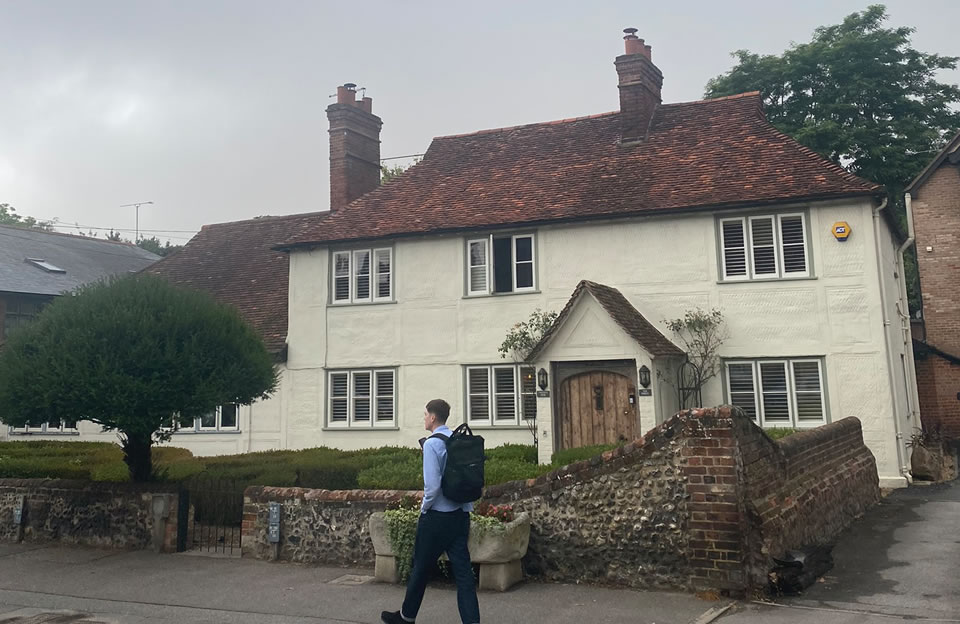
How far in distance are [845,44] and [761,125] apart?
15.8 meters

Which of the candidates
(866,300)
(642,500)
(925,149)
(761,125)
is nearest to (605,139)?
(761,125)

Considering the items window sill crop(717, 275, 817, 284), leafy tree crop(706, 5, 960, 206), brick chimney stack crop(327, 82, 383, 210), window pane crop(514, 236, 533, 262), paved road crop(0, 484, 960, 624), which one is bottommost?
paved road crop(0, 484, 960, 624)

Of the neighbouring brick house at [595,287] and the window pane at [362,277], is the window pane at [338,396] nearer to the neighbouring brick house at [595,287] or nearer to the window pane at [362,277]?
the neighbouring brick house at [595,287]

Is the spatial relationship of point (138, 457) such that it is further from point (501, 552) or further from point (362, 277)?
point (362, 277)

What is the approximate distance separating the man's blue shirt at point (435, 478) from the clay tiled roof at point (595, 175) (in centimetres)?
1228

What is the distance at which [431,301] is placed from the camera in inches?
805

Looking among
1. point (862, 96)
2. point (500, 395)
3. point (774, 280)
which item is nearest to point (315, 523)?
point (500, 395)

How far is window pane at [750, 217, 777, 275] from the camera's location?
1780 cm

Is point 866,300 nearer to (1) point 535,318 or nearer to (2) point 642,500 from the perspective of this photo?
(1) point 535,318

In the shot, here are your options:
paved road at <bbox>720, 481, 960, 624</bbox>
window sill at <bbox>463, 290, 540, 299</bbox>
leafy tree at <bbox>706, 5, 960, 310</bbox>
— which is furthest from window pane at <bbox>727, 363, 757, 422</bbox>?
leafy tree at <bbox>706, 5, 960, 310</bbox>

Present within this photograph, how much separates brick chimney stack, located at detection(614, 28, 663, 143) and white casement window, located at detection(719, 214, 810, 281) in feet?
14.4

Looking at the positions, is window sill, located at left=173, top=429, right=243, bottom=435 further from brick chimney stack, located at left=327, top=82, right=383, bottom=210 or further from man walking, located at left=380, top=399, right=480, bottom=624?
man walking, located at left=380, top=399, right=480, bottom=624

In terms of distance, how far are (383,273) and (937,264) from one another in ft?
55.6

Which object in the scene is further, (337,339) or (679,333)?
(337,339)
